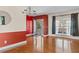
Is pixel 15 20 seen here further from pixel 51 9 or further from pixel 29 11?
pixel 51 9

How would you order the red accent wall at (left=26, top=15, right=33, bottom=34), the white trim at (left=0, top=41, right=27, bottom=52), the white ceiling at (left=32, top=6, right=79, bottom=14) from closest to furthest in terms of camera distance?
the white trim at (left=0, top=41, right=27, bottom=52) → the white ceiling at (left=32, top=6, right=79, bottom=14) → the red accent wall at (left=26, top=15, right=33, bottom=34)

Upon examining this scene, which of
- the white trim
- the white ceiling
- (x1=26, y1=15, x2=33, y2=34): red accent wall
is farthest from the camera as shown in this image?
(x1=26, y1=15, x2=33, y2=34): red accent wall

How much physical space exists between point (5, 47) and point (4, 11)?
885 mm

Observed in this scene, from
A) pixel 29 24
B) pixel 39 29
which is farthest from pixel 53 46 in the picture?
pixel 29 24

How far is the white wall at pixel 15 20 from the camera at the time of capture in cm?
275

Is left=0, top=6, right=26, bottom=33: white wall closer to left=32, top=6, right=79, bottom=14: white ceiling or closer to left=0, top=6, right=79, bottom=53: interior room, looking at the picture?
left=0, top=6, right=79, bottom=53: interior room

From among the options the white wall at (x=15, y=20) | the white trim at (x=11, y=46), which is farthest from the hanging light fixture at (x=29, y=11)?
the white trim at (x=11, y=46)

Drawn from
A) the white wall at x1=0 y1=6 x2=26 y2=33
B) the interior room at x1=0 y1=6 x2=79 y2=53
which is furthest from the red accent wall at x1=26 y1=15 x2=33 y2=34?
the white wall at x1=0 y1=6 x2=26 y2=33

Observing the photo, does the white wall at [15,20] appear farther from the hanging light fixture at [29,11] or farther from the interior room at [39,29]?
the hanging light fixture at [29,11]

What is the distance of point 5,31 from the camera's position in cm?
274

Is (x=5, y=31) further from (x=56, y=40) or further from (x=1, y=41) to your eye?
(x=56, y=40)

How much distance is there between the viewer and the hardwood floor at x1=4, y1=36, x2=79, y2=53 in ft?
9.59

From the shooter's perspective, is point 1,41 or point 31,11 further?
point 31,11
